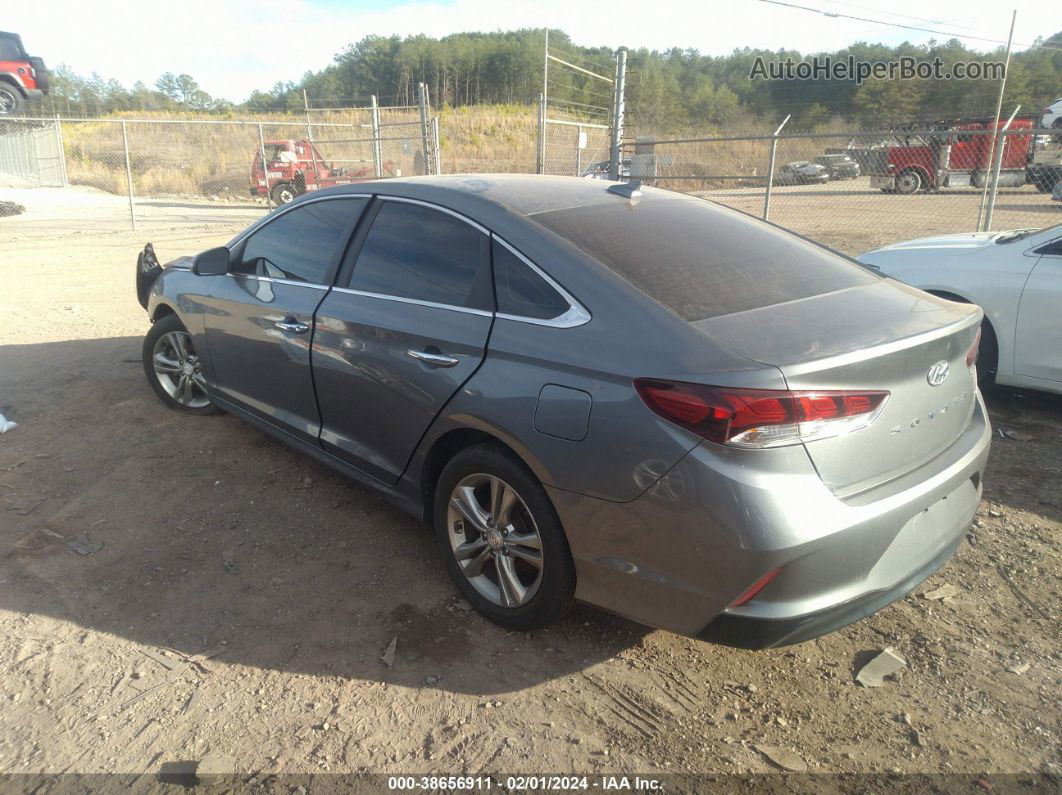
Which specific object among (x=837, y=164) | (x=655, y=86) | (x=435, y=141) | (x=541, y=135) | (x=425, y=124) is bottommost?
(x=837, y=164)

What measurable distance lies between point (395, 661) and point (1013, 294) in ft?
14.7

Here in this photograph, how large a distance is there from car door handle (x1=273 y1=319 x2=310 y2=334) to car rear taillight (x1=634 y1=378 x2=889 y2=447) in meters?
1.98

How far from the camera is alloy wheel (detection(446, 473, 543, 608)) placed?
2.72 meters

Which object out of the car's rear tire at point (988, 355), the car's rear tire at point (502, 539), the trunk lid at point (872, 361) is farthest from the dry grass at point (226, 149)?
the trunk lid at point (872, 361)

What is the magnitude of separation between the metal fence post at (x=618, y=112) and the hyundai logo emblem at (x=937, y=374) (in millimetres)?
10067

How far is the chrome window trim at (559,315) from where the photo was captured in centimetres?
251

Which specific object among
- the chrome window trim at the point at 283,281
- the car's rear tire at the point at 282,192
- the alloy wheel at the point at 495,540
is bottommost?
the alloy wheel at the point at 495,540

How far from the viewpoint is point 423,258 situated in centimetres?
318

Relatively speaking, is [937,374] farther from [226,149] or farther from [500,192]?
[226,149]

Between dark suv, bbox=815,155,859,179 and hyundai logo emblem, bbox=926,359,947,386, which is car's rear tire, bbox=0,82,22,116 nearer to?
hyundai logo emblem, bbox=926,359,947,386

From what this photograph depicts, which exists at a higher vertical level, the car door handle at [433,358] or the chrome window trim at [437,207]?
the chrome window trim at [437,207]

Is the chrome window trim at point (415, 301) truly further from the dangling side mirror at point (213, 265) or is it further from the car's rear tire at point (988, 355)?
the car's rear tire at point (988, 355)

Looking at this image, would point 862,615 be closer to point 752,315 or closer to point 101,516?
point 752,315

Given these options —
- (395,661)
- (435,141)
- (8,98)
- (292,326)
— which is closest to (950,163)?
(435,141)
